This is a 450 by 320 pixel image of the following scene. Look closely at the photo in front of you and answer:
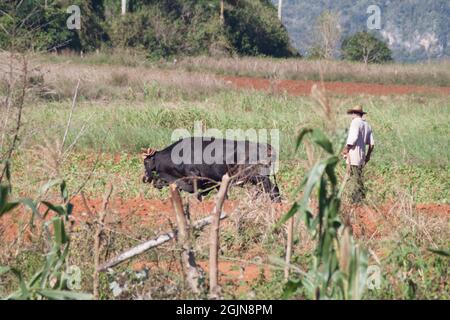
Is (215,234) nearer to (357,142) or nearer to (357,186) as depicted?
(357,186)

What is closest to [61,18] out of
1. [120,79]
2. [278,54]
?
[120,79]

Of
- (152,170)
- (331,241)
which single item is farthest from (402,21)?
(331,241)

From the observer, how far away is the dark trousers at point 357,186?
10148mm

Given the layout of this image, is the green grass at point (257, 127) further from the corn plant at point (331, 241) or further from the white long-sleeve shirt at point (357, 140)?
the corn plant at point (331, 241)

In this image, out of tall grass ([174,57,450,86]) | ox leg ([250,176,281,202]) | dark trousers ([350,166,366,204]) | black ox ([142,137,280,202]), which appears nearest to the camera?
dark trousers ([350,166,366,204])

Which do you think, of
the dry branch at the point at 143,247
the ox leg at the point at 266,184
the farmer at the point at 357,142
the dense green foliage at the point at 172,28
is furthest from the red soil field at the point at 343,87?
the dry branch at the point at 143,247

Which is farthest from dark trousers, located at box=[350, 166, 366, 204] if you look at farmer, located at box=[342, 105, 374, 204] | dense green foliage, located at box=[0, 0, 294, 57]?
dense green foliage, located at box=[0, 0, 294, 57]

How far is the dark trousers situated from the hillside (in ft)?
393

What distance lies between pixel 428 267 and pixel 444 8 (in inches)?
5366

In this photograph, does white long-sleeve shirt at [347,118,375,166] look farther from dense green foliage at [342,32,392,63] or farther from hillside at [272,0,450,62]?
hillside at [272,0,450,62]

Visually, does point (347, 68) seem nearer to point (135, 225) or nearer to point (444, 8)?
point (135, 225)

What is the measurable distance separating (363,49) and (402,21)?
4072 inches

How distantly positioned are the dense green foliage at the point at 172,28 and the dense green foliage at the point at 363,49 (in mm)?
3108

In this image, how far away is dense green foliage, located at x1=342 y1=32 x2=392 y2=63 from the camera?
45.0 metres
